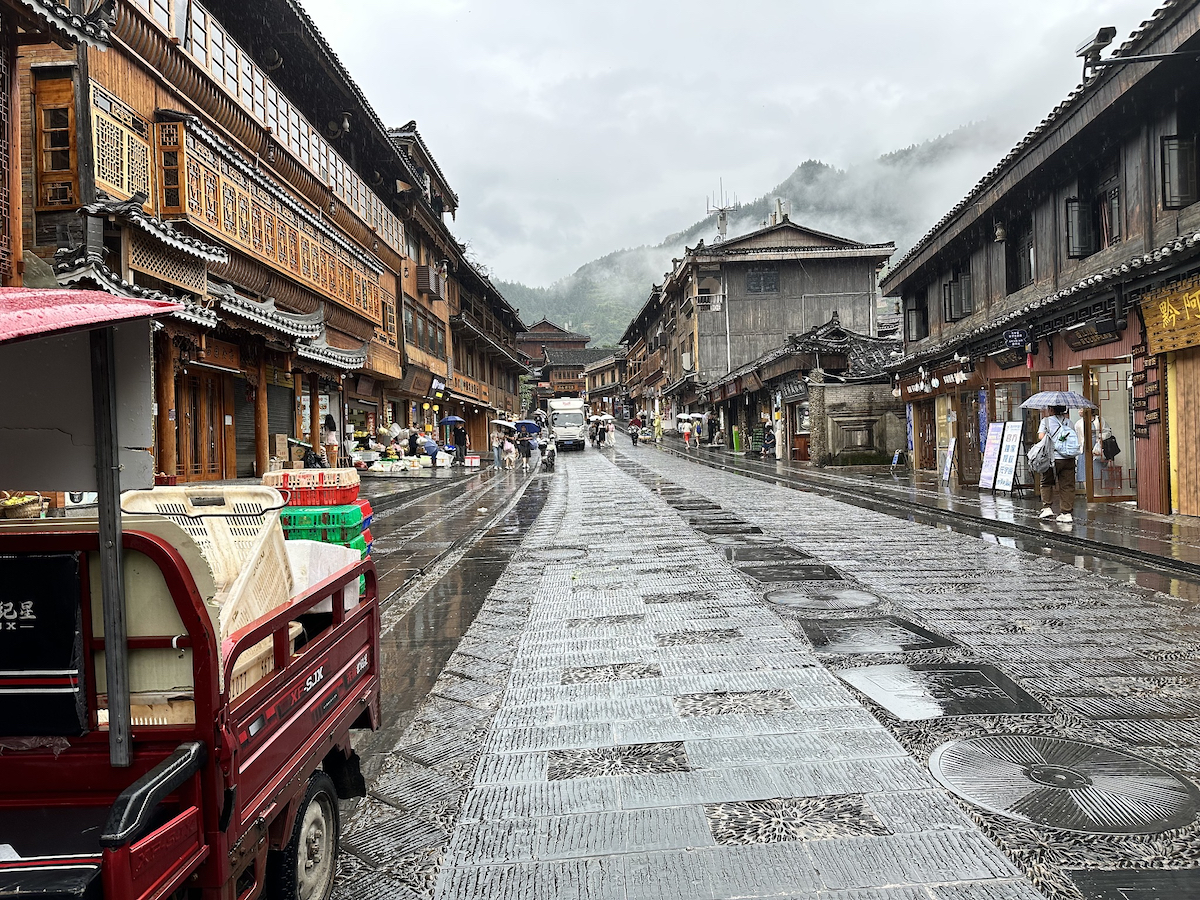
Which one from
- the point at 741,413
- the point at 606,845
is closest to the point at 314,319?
the point at 606,845

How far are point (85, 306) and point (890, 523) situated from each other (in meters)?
12.7

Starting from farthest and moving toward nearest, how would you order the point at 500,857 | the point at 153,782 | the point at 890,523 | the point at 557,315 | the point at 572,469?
the point at 557,315 → the point at 572,469 → the point at 890,523 → the point at 500,857 → the point at 153,782

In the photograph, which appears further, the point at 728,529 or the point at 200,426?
the point at 200,426

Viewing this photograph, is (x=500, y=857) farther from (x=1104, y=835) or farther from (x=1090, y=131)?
(x=1090, y=131)

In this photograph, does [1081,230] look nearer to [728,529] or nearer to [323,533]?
[728,529]

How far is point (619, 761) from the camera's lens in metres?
3.96

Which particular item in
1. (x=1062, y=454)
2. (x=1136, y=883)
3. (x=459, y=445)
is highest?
(x=459, y=445)

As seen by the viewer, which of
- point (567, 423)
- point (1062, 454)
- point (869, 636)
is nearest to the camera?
point (869, 636)

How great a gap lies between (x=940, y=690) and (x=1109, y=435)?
46.2ft

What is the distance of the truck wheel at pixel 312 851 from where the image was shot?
8.30ft

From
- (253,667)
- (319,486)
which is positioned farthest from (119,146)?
(253,667)

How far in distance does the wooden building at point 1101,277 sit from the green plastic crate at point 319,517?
37.0ft

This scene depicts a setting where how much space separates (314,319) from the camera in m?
18.4

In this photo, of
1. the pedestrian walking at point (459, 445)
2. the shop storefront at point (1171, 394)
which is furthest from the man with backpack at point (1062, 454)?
the pedestrian walking at point (459, 445)
